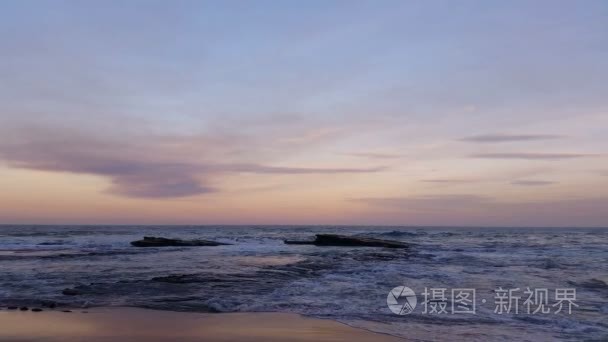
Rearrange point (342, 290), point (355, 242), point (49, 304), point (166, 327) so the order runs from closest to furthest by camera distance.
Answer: point (166, 327) → point (49, 304) → point (342, 290) → point (355, 242)

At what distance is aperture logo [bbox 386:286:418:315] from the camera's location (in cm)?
1133

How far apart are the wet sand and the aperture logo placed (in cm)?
225

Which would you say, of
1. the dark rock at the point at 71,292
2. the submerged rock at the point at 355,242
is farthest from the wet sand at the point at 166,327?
the submerged rock at the point at 355,242

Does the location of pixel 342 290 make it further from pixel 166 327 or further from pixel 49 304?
pixel 49 304

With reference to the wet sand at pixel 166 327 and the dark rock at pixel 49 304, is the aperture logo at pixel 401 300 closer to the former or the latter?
the wet sand at pixel 166 327

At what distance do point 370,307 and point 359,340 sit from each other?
127 inches

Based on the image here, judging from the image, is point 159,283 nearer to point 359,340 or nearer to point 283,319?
point 283,319

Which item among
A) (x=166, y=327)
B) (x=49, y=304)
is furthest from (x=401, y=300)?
(x=49, y=304)

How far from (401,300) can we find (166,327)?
6.24 meters

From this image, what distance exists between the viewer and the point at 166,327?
9.21 metres

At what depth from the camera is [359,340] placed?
8.38 m

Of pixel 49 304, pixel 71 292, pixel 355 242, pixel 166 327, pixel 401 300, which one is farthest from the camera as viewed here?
pixel 355 242

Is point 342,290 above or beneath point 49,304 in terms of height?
beneath

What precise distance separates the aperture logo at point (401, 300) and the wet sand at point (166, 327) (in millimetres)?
2252
